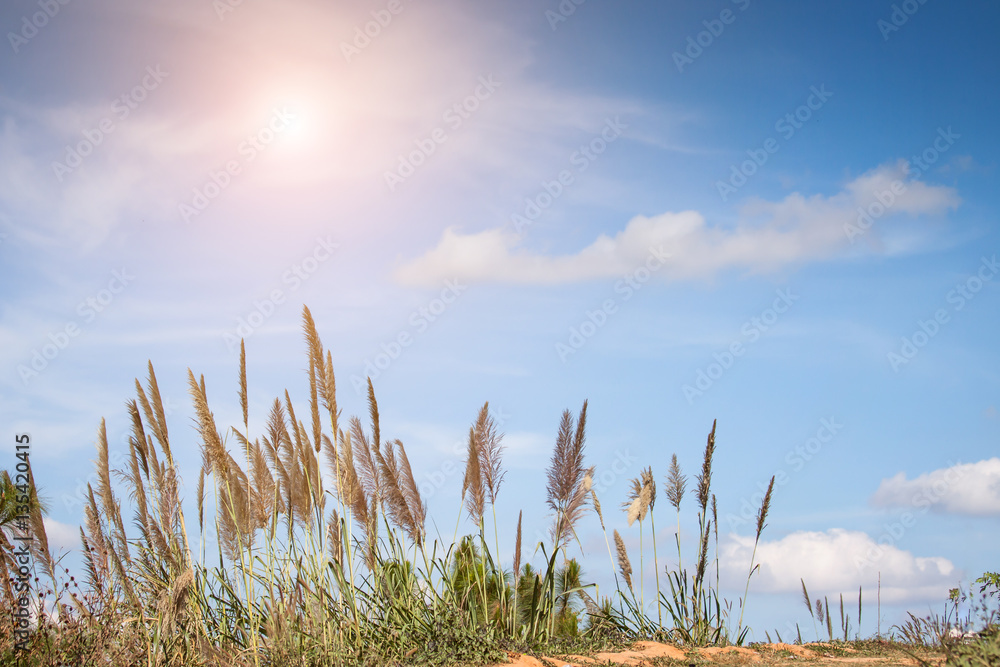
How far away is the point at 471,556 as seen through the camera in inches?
329

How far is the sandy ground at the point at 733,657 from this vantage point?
25.1 feet

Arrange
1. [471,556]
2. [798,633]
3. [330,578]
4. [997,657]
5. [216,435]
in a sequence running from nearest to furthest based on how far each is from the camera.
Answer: [997,657] < [216,435] < [330,578] < [471,556] < [798,633]

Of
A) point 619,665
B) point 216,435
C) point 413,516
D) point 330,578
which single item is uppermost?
point 216,435

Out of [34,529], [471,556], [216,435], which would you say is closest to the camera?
[216,435]

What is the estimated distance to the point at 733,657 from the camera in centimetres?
916

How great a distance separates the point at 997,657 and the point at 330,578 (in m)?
5.13

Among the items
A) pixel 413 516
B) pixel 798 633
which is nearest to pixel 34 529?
pixel 413 516

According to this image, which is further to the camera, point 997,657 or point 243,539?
point 243,539

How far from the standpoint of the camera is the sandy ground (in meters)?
7.66

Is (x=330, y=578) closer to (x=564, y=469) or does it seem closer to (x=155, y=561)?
(x=155, y=561)

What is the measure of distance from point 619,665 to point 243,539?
3.71m

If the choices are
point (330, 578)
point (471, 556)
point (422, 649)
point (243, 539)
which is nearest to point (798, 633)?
point (471, 556)

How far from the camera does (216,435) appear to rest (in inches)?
263

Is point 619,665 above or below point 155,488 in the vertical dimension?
below
